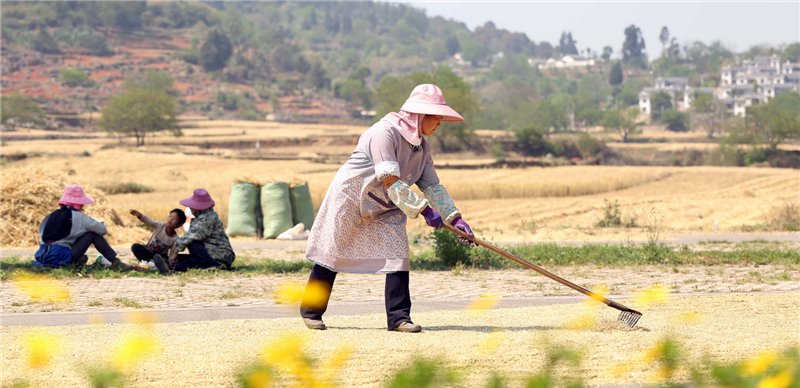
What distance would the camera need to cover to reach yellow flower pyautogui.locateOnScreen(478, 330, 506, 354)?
826 centimetres

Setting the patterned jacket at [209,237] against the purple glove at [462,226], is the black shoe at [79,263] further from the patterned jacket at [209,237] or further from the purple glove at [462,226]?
the purple glove at [462,226]

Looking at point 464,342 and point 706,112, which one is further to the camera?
point 706,112

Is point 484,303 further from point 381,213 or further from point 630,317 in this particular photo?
point 381,213

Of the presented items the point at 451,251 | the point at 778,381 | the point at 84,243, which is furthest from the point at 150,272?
the point at 778,381

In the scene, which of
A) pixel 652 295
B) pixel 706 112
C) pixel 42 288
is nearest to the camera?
pixel 652 295

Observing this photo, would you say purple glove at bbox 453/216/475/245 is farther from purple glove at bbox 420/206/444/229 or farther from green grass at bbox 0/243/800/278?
green grass at bbox 0/243/800/278

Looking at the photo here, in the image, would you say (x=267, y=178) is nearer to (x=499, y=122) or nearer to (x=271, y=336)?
(x=271, y=336)

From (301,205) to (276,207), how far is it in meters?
0.58

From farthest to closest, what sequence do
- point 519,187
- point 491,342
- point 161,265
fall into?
point 519,187, point 161,265, point 491,342

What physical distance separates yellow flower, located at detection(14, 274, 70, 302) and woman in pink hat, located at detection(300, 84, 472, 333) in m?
3.56

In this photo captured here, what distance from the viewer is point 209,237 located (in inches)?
579

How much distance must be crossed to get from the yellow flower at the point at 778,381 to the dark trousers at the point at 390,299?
464 cm

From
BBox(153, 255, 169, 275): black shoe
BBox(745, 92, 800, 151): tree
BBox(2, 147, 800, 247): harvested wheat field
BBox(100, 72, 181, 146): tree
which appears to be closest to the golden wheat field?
BBox(2, 147, 800, 247): harvested wheat field

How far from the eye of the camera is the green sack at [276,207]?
21.8 metres
